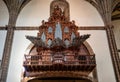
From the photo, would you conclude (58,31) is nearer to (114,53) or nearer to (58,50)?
(58,50)

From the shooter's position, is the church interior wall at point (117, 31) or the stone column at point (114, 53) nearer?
the stone column at point (114, 53)

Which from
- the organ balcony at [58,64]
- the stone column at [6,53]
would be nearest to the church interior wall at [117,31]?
Answer: the organ balcony at [58,64]

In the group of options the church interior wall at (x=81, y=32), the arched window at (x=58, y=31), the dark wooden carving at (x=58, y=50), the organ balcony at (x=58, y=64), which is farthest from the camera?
Answer: the arched window at (x=58, y=31)

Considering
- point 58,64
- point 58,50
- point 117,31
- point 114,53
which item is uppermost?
point 117,31

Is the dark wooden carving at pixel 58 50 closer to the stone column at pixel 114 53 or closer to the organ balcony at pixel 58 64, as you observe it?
the organ balcony at pixel 58 64

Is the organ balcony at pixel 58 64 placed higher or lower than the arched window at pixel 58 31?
lower

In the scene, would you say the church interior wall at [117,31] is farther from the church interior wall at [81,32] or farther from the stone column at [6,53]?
the stone column at [6,53]

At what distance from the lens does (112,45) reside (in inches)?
452

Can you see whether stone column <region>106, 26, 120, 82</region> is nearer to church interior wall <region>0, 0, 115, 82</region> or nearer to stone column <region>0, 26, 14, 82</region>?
church interior wall <region>0, 0, 115, 82</region>

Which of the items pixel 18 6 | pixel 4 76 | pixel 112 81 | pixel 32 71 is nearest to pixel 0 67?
pixel 4 76

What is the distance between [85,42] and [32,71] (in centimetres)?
411

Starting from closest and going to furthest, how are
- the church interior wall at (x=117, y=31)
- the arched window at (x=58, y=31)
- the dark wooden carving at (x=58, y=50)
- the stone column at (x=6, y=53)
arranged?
1. the dark wooden carving at (x=58, y=50)
2. the stone column at (x=6, y=53)
3. the arched window at (x=58, y=31)
4. the church interior wall at (x=117, y=31)

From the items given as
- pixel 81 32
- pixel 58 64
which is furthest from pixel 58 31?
pixel 58 64

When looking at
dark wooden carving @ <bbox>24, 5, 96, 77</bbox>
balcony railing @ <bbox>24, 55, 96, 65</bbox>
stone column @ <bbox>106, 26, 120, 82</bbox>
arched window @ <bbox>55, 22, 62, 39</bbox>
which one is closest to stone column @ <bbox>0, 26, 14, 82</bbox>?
dark wooden carving @ <bbox>24, 5, 96, 77</bbox>
